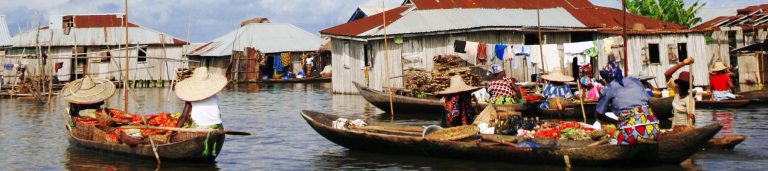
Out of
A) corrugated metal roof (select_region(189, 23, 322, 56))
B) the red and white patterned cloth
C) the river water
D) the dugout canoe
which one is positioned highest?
corrugated metal roof (select_region(189, 23, 322, 56))

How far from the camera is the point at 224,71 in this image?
140ft

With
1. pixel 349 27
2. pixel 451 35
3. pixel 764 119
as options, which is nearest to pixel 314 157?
pixel 764 119

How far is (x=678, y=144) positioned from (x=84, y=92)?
848 centimetres

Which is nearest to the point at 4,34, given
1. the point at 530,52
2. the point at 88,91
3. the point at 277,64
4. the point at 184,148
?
the point at 277,64

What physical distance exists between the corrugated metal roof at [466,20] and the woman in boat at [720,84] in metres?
6.42

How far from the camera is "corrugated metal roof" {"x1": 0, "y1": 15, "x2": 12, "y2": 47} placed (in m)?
43.0

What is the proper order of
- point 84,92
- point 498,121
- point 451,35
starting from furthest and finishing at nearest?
point 451,35
point 84,92
point 498,121

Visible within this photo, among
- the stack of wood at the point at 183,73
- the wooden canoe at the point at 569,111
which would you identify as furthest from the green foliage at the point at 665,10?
the wooden canoe at the point at 569,111

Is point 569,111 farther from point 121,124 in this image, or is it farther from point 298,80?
point 298,80

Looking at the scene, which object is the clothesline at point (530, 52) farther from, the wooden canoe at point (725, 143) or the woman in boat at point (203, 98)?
the woman in boat at point (203, 98)

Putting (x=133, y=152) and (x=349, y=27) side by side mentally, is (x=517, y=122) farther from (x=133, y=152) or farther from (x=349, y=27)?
(x=349, y=27)

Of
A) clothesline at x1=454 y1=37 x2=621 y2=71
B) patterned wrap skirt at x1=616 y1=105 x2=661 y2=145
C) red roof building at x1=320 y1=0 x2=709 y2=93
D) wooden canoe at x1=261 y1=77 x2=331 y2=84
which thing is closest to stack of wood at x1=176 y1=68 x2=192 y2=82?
wooden canoe at x1=261 y1=77 x2=331 y2=84

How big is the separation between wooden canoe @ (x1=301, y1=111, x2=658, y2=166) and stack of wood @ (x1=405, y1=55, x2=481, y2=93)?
7.47 m

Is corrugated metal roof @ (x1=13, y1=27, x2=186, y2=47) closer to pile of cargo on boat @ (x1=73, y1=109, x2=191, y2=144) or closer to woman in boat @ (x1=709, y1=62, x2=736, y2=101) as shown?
woman in boat @ (x1=709, y1=62, x2=736, y2=101)
